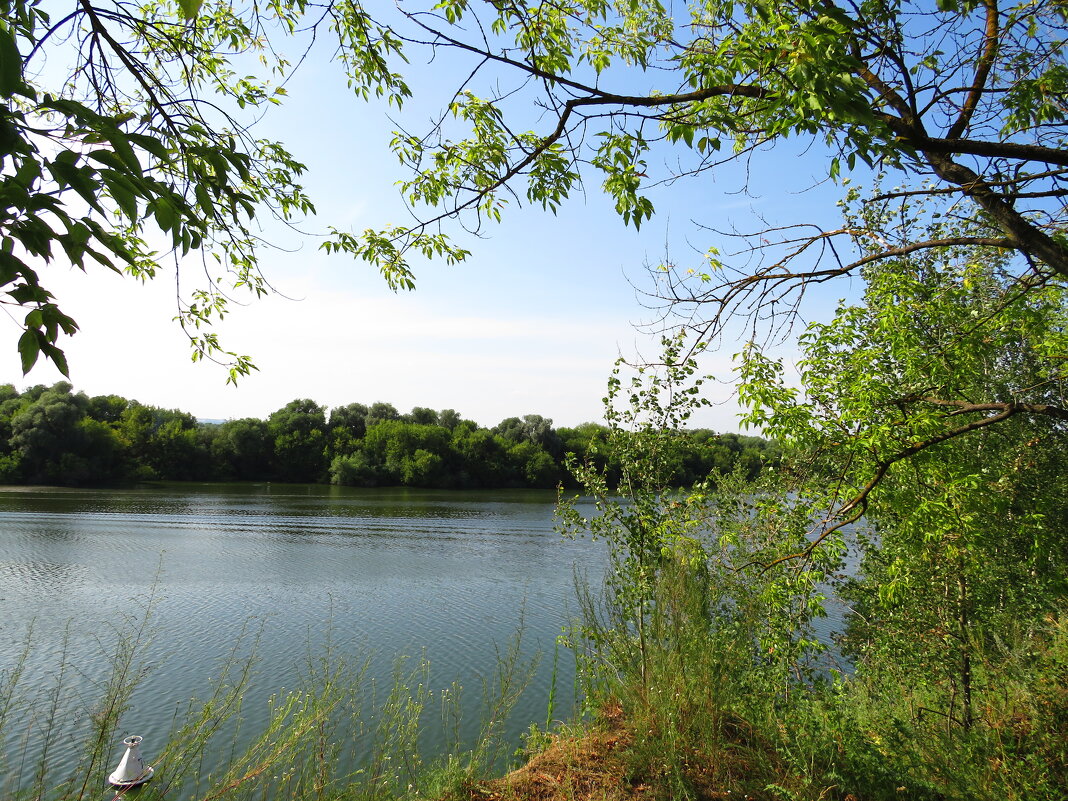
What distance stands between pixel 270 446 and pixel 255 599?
52.1m

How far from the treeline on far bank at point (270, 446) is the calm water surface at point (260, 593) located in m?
13.1

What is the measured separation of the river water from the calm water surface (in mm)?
58

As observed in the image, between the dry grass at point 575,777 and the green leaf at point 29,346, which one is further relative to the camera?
the dry grass at point 575,777

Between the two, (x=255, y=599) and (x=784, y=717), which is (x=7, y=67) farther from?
(x=255, y=599)

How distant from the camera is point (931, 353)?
5.05m

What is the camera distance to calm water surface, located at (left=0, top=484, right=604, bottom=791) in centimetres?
1042

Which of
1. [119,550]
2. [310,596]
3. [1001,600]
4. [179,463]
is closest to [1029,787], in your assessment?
[1001,600]

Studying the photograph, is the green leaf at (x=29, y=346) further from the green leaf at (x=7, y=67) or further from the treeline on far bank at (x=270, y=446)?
the treeline on far bank at (x=270, y=446)

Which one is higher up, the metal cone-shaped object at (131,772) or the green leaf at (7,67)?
the green leaf at (7,67)

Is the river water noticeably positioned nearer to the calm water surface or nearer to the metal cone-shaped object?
the calm water surface

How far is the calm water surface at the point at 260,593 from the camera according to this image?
1042cm

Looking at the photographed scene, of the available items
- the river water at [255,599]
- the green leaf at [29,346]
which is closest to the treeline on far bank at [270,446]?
the river water at [255,599]

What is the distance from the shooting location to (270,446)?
64562 mm

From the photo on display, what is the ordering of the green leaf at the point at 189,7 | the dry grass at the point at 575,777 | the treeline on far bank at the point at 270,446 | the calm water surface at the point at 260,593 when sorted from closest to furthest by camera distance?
the green leaf at the point at 189,7, the dry grass at the point at 575,777, the calm water surface at the point at 260,593, the treeline on far bank at the point at 270,446
